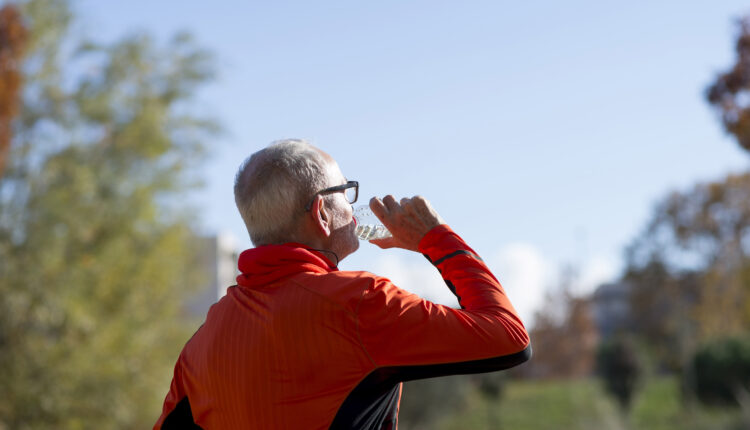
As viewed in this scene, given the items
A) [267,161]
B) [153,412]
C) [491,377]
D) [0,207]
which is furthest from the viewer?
[491,377]

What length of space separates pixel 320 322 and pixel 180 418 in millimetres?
594

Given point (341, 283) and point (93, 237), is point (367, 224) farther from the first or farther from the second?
point (93, 237)

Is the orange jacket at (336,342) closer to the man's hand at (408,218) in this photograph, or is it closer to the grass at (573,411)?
the man's hand at (408,218)

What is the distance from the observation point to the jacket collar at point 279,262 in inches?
73.1

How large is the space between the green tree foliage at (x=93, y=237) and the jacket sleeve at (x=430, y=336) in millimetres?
11123

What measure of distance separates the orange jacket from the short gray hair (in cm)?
7

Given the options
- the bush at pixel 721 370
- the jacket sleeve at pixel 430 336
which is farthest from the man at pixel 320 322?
the bush at pixel 721 370

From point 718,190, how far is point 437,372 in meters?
40.2

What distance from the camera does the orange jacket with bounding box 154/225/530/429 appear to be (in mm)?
1729

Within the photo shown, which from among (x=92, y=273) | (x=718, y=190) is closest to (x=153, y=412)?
(x=92, y=273)

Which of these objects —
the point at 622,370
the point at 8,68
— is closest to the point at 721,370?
the point at 622,370

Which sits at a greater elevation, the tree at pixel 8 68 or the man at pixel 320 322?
the tree at pixel 8 68

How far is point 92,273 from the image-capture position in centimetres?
1224

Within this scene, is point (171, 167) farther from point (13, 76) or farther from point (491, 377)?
point (491, 377)
